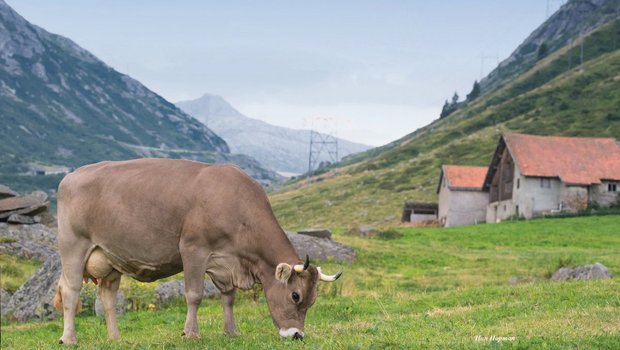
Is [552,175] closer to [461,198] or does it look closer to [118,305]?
[461,198]

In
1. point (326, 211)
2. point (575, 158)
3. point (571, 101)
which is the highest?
point (571, 101)

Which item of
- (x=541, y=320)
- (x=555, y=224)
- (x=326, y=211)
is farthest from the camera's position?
(x=326, y=211)

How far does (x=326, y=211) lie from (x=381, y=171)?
119 ft

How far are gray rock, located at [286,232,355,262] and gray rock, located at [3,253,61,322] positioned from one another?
13753mm

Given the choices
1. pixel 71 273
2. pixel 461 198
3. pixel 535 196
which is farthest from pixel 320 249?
pixel 461 198

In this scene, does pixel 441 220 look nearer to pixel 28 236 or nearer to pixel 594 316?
pixel 28 236

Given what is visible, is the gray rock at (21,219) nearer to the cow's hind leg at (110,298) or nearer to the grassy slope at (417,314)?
the grassy slope at (417,314)

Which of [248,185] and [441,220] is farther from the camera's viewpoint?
[441,220]

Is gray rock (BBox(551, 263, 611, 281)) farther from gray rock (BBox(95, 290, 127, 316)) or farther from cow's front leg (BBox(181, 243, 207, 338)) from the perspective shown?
cow's front leg (BBox(181, 243, 207, 338))

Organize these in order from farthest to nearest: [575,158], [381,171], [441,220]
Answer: [381,171] < [441,220] < [575,158]

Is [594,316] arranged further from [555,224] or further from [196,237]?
[555,224]

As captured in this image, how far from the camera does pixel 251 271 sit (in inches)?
490

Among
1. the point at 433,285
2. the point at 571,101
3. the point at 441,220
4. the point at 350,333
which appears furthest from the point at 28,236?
the point at 571,101

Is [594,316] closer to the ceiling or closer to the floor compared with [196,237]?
closer to the floor
